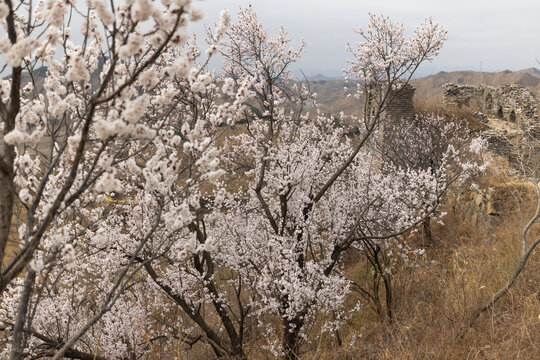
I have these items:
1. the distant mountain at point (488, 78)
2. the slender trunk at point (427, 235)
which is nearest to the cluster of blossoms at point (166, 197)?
the slender trunk at point (427, 235)

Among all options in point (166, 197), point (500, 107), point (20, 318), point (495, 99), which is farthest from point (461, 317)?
point (495, 99)

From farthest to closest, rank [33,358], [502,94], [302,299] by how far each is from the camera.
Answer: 1. [502,94]
2. [302,299]
3. [33,358]

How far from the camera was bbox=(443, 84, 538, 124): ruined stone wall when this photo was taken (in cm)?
1784

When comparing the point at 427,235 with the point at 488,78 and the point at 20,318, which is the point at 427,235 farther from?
the point at 488,78

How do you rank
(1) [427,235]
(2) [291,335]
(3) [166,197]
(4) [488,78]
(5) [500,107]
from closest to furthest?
(3) [166,197], (2) [291,335], (1) [427,235], (5) [500,107], (4) [488,78]

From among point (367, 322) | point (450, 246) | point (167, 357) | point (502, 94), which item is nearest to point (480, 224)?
point (450, 246)

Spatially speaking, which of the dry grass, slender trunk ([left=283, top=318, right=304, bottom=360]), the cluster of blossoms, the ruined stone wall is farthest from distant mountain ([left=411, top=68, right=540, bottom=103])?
slender trunk ([left=283, top=318, right=304, bottom=360])

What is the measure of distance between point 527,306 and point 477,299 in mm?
624

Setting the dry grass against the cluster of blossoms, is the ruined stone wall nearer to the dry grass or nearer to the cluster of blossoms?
the dry grass

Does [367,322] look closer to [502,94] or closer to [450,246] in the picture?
[450,246]

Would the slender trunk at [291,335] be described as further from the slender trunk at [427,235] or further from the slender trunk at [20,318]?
the slender trunk at [427,235]

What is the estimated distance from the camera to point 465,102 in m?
21.0

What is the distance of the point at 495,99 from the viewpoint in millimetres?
19812

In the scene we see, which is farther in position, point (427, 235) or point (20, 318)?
point (427, 235)
